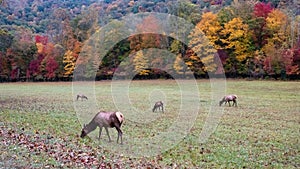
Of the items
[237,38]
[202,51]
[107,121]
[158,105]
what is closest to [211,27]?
[237,38]

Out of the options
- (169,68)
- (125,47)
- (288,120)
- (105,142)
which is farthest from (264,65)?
(105,142)

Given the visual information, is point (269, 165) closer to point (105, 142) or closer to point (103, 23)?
point (105, 142)

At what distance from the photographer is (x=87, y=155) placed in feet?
35.1

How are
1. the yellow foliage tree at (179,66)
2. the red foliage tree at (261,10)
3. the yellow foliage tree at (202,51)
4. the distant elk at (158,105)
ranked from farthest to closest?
1. the red foliage tree at (261,10)
2. the yellow foliage tree at (179,66)
3. the yellow foliage tree at (202,51)
4. the distant elk at (158,105)

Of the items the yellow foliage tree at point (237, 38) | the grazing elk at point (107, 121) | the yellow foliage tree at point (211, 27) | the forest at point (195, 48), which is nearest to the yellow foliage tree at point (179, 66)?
the forest at point (195, 48)

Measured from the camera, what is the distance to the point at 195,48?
53.1 meters

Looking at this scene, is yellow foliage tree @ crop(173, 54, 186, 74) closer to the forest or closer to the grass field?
the forest

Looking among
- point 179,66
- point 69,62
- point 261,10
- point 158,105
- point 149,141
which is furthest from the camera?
point 69,62

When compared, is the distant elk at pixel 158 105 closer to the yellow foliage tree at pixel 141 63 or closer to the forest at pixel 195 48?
the forest at pixel 195 48

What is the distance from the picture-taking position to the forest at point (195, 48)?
52.3 metres

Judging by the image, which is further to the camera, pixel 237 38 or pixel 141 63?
pixel 141 63

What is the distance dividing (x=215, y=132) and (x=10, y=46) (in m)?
63.2

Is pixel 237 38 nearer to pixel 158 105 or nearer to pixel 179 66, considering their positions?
pixel 179 66

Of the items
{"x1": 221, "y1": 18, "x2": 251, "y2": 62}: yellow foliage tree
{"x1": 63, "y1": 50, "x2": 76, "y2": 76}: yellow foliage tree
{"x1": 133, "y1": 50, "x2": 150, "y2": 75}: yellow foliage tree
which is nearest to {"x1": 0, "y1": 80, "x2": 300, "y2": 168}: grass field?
{"x1": 221, "y1": 18, "x2": 251, "y2": 62}: yellow foliage tree
